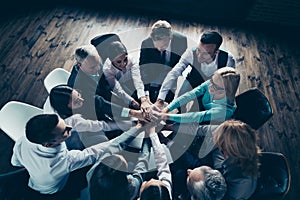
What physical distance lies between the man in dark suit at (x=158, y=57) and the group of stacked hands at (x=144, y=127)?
1 cm

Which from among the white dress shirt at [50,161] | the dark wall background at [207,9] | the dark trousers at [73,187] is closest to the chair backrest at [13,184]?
the white dress shirt at [50,161]

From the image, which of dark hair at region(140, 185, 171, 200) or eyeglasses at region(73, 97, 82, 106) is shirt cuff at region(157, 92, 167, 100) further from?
dark hair at region(140, 185, 171, 200)

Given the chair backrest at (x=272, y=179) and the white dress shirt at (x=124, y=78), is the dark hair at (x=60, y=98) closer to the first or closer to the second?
the white dress shirt at (x=124, y=78)

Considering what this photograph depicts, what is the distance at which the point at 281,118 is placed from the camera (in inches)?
145

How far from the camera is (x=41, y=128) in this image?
2.03 meters

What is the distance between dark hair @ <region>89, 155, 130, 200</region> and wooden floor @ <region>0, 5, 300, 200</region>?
5.23 feet

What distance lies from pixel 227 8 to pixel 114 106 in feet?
10.3

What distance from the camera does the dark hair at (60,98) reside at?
7.57ft

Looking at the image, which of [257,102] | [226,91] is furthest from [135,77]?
[257,102]

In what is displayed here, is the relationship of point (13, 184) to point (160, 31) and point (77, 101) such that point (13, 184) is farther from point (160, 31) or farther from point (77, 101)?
point (160, 31)

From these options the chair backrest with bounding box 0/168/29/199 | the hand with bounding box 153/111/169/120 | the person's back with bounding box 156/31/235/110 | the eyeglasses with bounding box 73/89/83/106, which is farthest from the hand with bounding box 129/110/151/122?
the chair backrest with bounding box 0/168/29/199

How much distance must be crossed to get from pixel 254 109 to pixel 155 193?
122 centimetres

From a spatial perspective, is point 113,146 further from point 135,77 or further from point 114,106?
point 135,77

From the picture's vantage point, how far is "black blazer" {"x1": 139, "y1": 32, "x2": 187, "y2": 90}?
2.94 m
